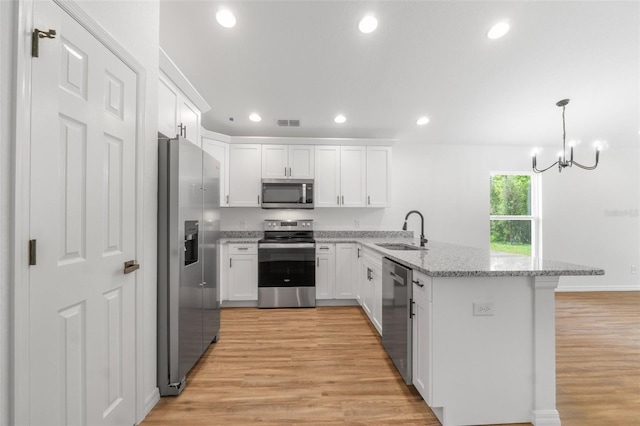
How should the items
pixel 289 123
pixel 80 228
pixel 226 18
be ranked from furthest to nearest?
pixel 289 123
pixel 226 18
pixel 80 228

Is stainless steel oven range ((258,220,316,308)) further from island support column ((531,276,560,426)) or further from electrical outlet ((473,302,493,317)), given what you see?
island support column ((531,276,560,426))

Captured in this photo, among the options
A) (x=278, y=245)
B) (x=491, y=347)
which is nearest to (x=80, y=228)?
(x=491, y=347)

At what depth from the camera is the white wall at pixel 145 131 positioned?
3.05 ft

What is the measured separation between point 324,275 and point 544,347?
8.69ft

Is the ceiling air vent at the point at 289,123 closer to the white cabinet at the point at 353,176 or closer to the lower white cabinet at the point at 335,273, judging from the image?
the white cabinet at the point at 353,176

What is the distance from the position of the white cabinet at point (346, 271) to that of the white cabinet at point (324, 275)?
0.24 feet

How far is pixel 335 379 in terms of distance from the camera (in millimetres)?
2127

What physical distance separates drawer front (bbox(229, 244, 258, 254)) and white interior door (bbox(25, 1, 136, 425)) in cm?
227

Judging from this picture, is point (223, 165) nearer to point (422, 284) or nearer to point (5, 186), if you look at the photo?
point (5, 186)

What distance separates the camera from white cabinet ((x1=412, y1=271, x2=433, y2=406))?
5.41ft

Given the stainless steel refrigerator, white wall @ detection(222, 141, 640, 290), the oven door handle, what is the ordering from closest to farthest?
the stainless steel refrigerator → the oven door handle → white wall @ detection(222, 141, 640, 290)

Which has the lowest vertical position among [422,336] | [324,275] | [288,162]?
[324,275]

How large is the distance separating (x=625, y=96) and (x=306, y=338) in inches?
200

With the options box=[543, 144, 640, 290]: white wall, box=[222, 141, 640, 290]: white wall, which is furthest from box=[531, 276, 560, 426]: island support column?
A: box=[543, 144, 640, 290]: white wall
